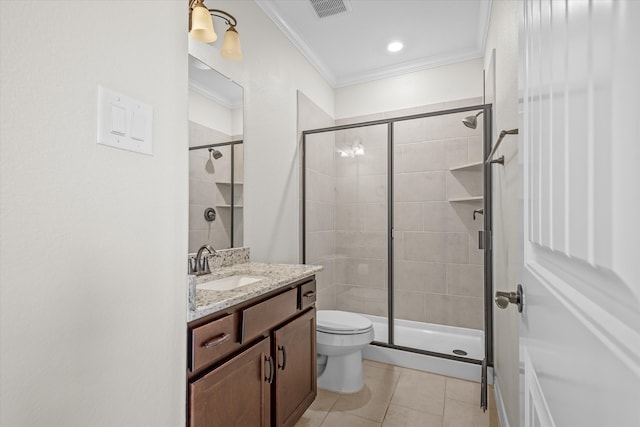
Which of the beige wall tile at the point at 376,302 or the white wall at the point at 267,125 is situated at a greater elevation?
the white wall at the point at 267,125

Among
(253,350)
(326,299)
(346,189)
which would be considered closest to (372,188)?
(346,189)

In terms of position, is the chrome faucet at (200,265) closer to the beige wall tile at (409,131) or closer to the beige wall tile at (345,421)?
the beige wall tile at (345,421)

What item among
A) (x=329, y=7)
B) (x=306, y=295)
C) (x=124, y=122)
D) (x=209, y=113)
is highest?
(x=329, y=7)

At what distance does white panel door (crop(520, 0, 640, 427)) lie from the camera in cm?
29

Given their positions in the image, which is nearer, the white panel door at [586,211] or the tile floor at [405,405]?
the white panel door at [586,211]

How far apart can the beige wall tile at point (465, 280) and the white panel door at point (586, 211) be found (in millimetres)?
2144

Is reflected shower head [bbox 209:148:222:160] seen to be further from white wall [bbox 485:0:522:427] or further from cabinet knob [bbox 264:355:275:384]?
white wall [bbox 485:0:522:427]

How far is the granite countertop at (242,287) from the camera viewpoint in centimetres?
106

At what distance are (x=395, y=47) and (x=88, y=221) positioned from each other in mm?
2822

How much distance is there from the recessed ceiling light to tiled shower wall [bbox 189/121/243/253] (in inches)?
67.3

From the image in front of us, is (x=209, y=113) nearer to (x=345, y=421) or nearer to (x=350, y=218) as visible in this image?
(x=350, y=218)

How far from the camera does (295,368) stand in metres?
1.62

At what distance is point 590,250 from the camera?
1.22 feet

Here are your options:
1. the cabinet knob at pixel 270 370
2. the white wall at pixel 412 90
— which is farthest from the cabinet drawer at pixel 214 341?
the white wall at pixel 412 90
